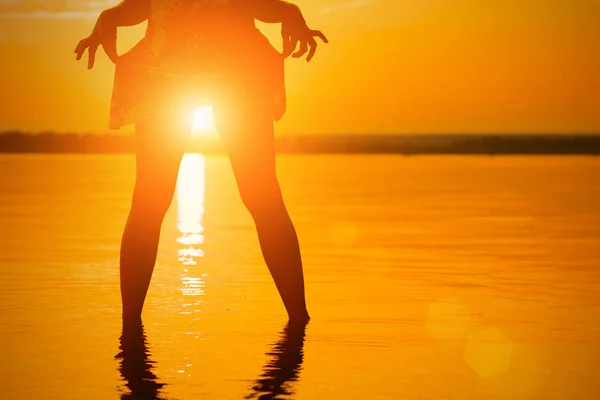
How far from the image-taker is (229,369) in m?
8.27

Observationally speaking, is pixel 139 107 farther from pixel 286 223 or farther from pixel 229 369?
pixel 229 369

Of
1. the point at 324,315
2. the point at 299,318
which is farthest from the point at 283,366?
the point at 324,315

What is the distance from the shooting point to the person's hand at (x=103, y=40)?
32.8 ft

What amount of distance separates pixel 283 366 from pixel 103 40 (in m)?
2.87

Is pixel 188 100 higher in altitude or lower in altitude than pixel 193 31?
lower

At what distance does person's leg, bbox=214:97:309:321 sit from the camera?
9.89 metres

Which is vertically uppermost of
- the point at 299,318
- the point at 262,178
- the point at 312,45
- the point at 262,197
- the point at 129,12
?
the point at 129,12

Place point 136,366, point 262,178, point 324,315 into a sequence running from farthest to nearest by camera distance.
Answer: point 324,315 → point 262,178 → point 136,366

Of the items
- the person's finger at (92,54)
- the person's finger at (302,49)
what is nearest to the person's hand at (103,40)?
the person's finger at (92,54)

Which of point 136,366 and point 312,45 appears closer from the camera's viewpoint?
point 136,366

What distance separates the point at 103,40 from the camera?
32.8ft

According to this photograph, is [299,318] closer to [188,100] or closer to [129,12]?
[188,100]

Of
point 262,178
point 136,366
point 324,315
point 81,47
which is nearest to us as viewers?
point 136,366

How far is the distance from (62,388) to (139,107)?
2.64 metres
